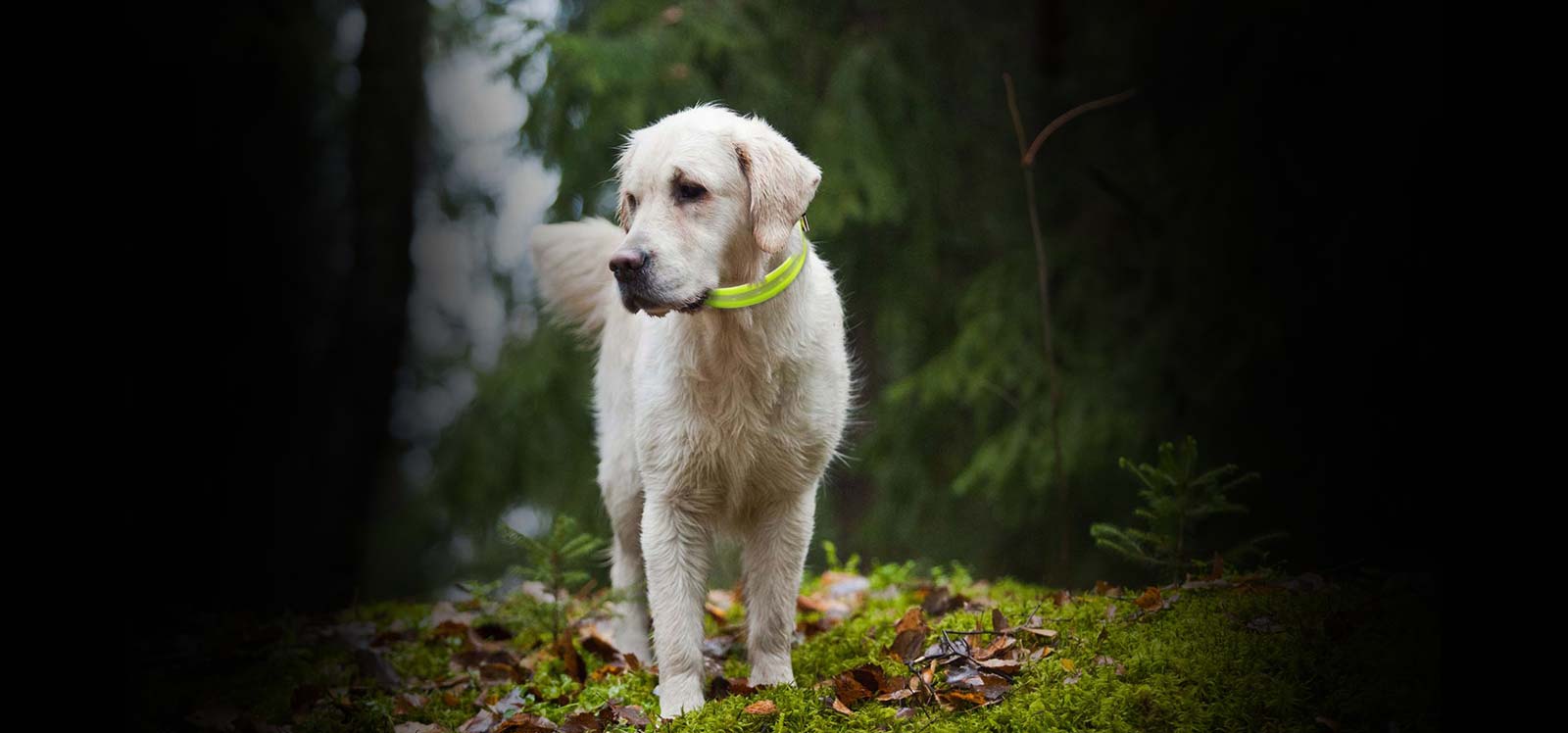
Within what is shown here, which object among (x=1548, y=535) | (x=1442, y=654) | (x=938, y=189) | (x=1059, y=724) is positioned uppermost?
(x=938, y=189)

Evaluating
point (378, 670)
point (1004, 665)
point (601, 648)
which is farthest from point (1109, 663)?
point (378, 670)

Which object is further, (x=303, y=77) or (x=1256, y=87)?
(x=303, y=77)

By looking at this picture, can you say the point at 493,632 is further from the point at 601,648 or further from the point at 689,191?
the point at 689,191

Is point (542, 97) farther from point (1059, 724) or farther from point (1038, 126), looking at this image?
point (1059, 724)

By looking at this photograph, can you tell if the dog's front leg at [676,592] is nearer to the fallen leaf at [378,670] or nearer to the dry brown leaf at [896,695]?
the dry brown leaf at [896,695]

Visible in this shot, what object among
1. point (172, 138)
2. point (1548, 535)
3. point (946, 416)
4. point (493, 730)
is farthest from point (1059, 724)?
point (172, 138)

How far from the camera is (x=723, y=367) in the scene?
371 cm

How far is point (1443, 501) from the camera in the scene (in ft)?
8.44

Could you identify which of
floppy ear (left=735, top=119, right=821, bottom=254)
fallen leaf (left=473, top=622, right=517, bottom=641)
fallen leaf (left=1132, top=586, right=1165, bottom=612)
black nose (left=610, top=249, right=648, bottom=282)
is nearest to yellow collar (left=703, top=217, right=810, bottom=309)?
floppy ear (left=735, top=119, right=821, bottom=254)

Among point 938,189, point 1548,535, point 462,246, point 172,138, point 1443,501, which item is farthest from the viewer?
point 462,246

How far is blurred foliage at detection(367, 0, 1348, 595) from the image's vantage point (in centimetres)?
643

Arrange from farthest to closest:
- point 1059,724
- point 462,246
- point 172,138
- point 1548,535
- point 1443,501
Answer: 1. point 462,246
2. point 172,138
3. point 1059,724
4. point 1443,501
5. point 1548,535

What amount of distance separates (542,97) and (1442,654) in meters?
5.98

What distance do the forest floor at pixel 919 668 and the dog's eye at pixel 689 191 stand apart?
1629 mm
